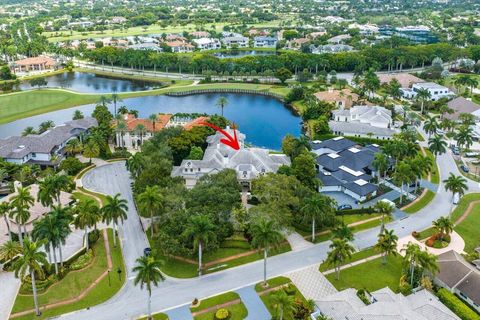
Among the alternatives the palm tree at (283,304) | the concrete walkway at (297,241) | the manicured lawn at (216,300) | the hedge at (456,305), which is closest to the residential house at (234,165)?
the concrete walkway at (297,241)

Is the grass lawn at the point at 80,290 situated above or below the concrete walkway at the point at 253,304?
above

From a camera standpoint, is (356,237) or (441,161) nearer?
(356,237)

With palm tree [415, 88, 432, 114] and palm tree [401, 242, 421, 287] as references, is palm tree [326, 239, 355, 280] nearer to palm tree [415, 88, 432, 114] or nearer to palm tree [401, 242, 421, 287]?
palm tree [401, 242, 421, 287]

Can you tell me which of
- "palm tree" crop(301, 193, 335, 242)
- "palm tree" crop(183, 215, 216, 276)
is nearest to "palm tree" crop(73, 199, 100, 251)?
"palm tree" crop(183, 215, 216, 276)

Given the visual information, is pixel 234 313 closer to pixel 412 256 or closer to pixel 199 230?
pixel 199 230

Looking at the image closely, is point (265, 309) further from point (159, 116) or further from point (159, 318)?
point (159, 116)

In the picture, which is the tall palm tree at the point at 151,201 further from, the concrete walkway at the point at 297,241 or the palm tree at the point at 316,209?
the palm tree at the point at 316,209

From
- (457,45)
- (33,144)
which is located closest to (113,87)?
(33,144)
